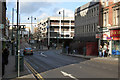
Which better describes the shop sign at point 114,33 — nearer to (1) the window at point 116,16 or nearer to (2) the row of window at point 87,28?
(1) the window at point 116,16

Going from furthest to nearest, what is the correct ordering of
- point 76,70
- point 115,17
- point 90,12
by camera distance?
point 90,12
point 115,17
point 76,70

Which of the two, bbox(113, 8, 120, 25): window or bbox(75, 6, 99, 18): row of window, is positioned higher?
bbox(75, 6, 99, 18): row of window

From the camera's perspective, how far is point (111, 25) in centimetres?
3197

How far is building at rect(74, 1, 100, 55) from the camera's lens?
34.5m

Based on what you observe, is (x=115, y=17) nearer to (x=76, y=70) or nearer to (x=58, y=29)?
(x=76, y=70)

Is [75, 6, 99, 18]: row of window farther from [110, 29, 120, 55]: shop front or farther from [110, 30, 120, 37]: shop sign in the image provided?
[110, 29, 120, 55]: shop front

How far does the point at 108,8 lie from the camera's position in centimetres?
3284

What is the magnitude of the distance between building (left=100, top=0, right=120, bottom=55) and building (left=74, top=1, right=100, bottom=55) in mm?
2390

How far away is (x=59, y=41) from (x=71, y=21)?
488 inches

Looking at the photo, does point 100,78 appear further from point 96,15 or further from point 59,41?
point 59,41

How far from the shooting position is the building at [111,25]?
30.2 m

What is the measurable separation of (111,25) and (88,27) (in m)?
11.2

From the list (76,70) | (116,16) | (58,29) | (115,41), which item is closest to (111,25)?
(116,16)

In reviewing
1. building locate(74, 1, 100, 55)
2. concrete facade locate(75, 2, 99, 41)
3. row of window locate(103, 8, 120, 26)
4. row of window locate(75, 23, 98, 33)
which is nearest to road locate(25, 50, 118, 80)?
row of window locate(103, 8, 120, 26)
